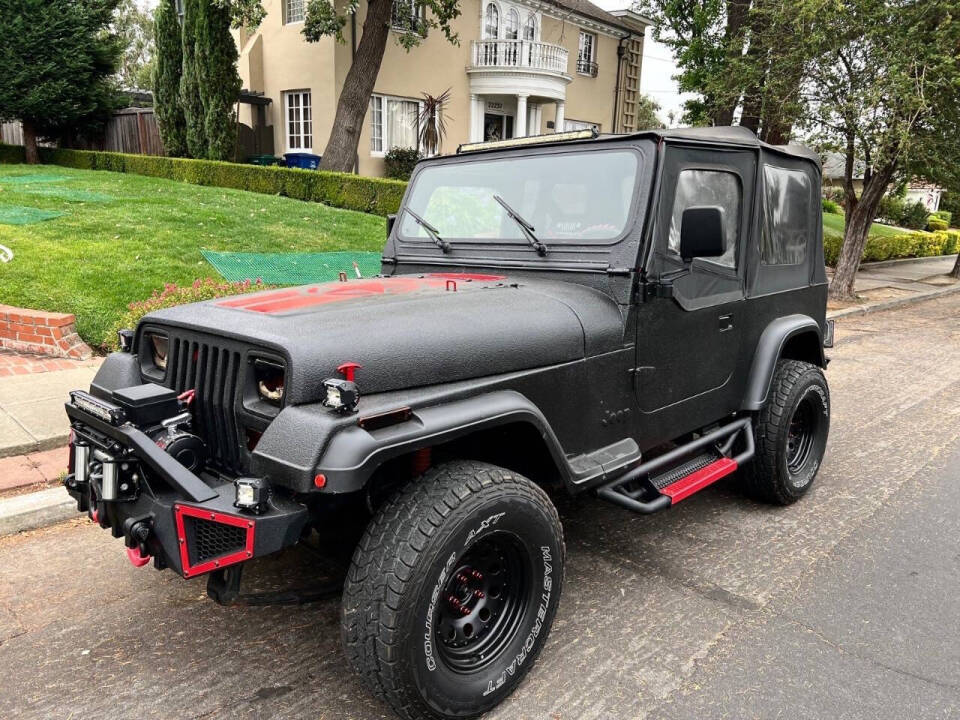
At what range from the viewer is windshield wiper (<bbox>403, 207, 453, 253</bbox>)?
144 inches

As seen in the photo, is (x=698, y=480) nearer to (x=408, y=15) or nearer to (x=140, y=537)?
(x=140, y=537)

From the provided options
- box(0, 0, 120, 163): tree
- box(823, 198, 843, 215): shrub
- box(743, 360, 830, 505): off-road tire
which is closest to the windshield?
box(743, 360, 830, 505): off-road tire

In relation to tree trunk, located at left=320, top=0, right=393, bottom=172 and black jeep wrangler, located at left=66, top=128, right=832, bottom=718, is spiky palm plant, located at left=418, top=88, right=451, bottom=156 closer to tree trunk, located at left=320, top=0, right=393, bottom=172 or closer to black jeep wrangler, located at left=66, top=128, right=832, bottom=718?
tree trunk, located at left=320, top=0, right=393, bottom=172

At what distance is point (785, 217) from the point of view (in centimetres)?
413

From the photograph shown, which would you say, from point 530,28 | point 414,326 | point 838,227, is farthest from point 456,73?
point 414,326

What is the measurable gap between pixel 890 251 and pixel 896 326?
1035 cm

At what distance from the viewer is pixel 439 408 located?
7.68 feet

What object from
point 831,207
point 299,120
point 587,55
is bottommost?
point 831,207

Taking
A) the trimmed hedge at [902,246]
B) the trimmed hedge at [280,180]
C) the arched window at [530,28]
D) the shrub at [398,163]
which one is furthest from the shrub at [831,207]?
the trimmed hedge at [280,180]

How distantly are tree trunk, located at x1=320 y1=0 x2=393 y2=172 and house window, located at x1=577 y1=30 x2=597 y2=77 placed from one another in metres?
10.9

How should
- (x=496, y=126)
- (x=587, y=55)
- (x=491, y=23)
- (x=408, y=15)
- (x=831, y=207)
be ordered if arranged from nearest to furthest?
1. (x=408, y=15)
2. (x=491, y=23)
3. (x=496, y=126)
4. (x=587, y=55)
5. (x=831, y=207)

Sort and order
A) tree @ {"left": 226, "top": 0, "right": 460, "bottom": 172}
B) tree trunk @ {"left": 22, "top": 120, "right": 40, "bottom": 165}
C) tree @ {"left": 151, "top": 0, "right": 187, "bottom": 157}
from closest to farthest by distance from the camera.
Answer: tree @ {"left": 226, "top": 0, "right": 460, "bottom": 172}, tree @ {"left": 151, "top": 0, "right": 187, "bottom": 157}, tree trunk @ {"left": 22, "top": 120, "right": 40, "bottom": 165}

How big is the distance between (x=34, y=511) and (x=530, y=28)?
23097mm

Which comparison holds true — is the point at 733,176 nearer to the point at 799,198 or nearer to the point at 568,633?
the point at 799,198
